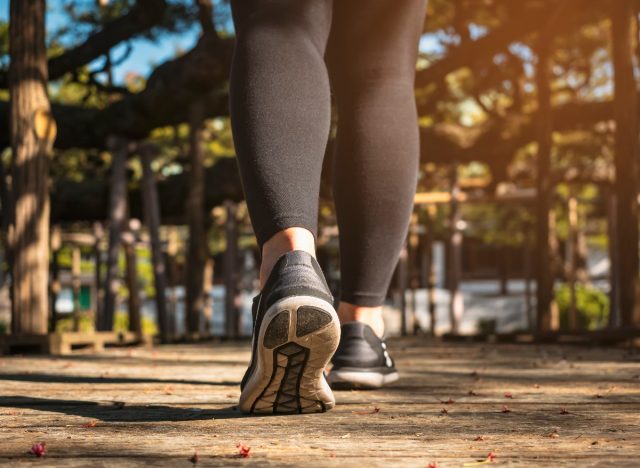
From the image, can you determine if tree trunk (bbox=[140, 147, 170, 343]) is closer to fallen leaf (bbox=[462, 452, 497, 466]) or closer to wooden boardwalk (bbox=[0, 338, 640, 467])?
wooden boardwalk (bbox=[0, 338, 640, 467])

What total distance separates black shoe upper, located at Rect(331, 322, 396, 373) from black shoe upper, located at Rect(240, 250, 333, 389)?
0.44 meters

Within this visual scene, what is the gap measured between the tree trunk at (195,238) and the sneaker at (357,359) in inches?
341

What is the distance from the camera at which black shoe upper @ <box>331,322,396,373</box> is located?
6.27ft

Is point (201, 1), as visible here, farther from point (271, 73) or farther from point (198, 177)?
point (271, 73)

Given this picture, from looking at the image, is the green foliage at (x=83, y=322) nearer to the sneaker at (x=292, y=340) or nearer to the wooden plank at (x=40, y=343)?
the wooden plank at (x=40, y=343)

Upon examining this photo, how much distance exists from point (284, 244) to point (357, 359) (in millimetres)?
500

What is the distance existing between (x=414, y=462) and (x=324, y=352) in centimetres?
42

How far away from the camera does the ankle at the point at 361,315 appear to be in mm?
1950

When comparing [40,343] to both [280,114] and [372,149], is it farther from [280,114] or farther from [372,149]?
[280,114]

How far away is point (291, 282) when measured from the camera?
4.70 feet

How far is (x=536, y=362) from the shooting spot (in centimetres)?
305

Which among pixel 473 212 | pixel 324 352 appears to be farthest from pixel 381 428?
pixel 473 212

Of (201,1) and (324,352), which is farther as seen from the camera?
(201,1)

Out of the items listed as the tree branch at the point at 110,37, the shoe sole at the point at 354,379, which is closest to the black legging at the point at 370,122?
the shoe sole at the point at 354,379
